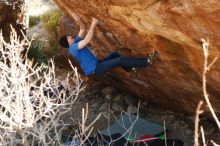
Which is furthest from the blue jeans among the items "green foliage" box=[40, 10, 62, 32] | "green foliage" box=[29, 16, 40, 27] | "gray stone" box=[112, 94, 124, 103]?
Result: "green foliage" box=[29, 16, 40, 27]

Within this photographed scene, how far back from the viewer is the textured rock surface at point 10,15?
10027 millimetres

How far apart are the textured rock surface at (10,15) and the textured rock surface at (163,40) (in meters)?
2.81

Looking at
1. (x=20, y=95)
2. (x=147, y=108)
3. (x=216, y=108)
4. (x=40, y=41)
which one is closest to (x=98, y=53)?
(x=147, y=108)

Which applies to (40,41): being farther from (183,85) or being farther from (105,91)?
(183,85)

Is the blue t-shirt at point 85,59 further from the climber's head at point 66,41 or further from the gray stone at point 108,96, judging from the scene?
the gray stone at point 108,96

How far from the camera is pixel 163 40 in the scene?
5.98 meters

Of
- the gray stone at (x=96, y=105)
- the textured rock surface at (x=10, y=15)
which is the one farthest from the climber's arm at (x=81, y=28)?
the textured rock surface at (x=10, y=15)

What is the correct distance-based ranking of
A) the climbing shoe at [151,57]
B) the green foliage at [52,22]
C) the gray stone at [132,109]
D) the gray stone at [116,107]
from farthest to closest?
the green foliage at [52,22] < the gray stone at [116,107] < the gray stone at [132,109] < the climbing shoe at [151,57]

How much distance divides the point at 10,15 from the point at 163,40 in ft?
17.8

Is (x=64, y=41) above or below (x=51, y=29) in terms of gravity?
above

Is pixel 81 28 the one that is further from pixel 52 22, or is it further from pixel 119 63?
pixel 52 22

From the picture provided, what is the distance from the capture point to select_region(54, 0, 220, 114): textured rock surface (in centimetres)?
449

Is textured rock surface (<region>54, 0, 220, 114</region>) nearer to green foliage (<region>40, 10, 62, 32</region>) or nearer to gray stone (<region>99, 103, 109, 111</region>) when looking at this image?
gray stone (<region>99, 103, 109, 111</region>)

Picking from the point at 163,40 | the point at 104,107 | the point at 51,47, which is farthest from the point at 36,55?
the point at 163,40
